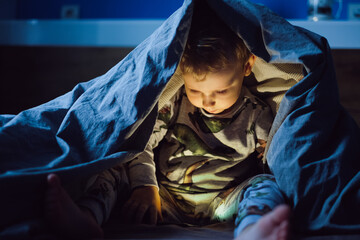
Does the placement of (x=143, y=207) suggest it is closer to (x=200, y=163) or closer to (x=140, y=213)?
(x=140, y=213)

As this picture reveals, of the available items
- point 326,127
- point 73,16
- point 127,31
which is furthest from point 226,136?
point 73,16

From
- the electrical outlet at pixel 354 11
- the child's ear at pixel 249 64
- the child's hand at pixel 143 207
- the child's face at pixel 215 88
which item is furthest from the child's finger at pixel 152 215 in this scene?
the electrical outlet at pixel 354 11

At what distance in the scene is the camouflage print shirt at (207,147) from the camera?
896 mm

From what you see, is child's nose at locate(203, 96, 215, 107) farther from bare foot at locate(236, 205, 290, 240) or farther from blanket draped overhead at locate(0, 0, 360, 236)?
bare foot at locate(236, 205, 290, 240)

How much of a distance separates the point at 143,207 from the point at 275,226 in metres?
0.33

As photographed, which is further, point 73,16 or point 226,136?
point 73,16

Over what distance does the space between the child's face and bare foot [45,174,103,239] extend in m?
0.37

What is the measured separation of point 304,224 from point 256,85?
0.42 meters

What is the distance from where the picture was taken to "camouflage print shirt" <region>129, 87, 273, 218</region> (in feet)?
2.94

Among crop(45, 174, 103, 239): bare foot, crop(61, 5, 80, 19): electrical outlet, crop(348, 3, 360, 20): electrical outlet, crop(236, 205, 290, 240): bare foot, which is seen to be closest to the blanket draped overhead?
crop(45, 174, 103, 239): bare foot

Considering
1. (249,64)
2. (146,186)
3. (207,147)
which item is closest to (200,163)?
(207,147)

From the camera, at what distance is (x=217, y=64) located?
30.8 inches

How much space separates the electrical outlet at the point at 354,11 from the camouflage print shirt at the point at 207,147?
1.03 m

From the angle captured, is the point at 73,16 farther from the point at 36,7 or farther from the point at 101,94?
the point at 101,94
